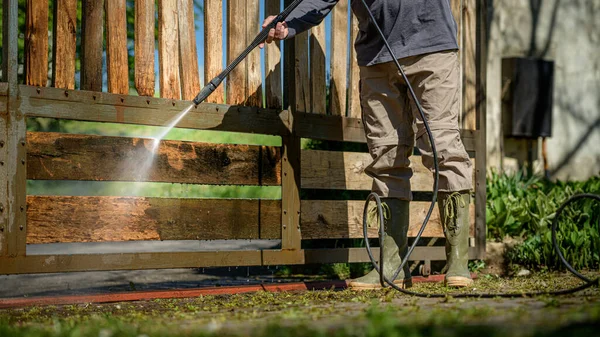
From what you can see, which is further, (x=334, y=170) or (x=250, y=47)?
(x=334, y=170)

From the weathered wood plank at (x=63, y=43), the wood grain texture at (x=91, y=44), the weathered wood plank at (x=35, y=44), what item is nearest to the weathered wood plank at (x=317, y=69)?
the wood grain texture at (x=91, y=44)

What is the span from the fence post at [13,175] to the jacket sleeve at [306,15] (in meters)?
1.43

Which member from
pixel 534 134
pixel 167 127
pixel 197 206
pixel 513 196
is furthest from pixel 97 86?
pixel 534 134

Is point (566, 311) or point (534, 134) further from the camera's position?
point (534, 134)

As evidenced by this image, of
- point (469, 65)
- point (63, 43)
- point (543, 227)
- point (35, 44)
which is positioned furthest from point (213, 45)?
point (543, 227)

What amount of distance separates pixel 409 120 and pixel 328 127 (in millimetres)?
782

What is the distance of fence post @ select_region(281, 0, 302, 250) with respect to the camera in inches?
176

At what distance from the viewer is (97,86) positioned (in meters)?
3.90

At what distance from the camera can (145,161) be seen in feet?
13.1

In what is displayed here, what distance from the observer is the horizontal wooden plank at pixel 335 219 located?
15.0 feet

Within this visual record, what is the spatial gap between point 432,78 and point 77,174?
1899 mm

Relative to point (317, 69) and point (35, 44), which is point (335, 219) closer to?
point (317, 69)

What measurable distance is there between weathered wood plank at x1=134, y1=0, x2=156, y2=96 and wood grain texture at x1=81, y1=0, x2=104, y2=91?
0.22 metres

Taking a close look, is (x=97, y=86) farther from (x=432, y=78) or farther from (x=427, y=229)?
(x=427, y=229)
